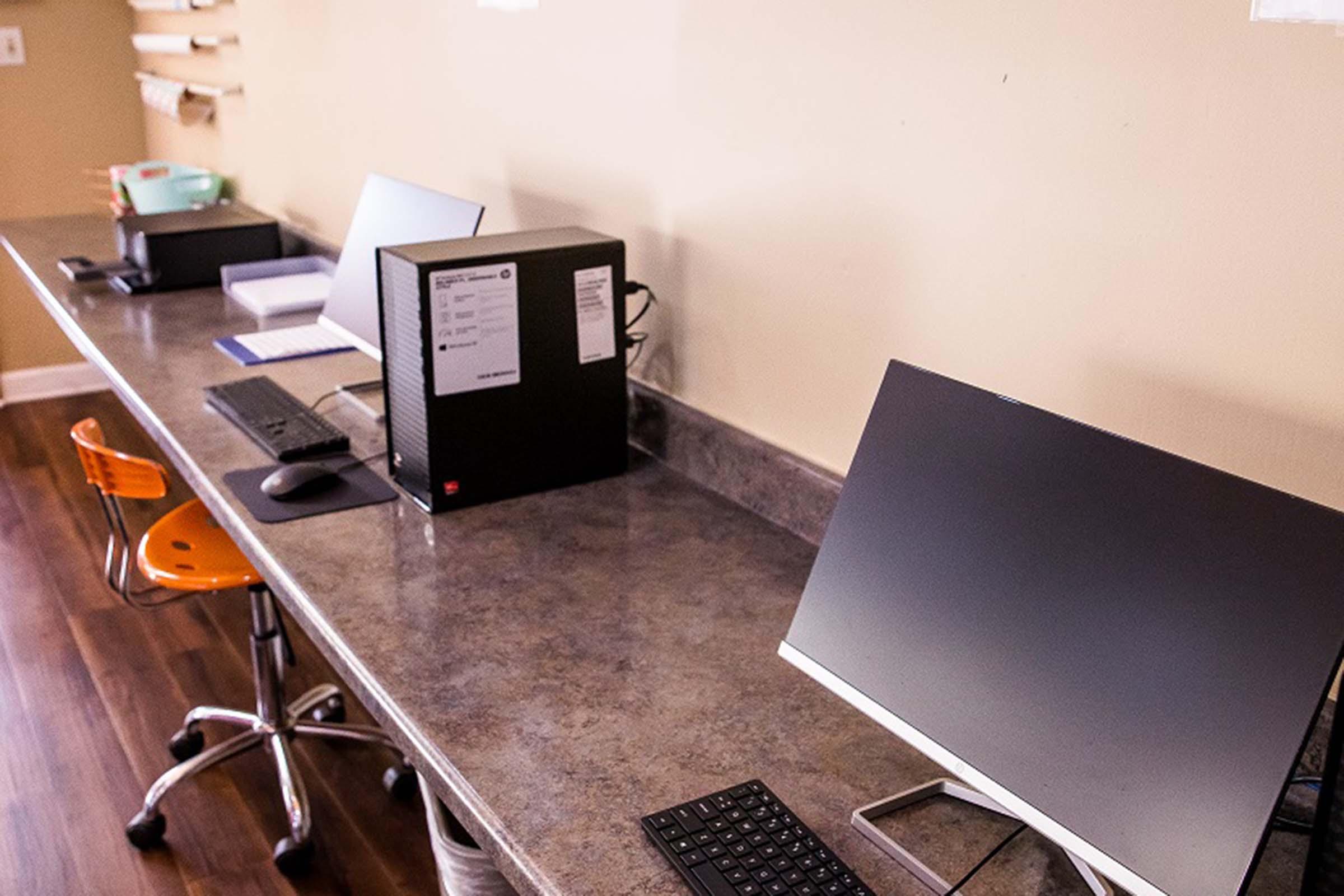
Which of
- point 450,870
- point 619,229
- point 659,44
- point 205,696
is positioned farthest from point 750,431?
point 205,696

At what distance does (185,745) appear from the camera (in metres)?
2.56

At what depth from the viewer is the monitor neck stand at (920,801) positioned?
41.3 inches

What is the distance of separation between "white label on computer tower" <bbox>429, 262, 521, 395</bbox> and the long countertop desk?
19 cm

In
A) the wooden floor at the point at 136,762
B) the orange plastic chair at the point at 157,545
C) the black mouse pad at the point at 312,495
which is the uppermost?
the black mouse pad at the point at 312,495

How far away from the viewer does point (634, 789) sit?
3.88ft

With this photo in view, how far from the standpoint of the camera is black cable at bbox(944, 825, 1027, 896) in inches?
A: 41.6

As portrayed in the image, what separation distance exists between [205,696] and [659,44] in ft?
5.92

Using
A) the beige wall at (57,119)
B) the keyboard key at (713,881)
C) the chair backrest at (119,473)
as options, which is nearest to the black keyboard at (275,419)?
the chair backrest at (119,473)

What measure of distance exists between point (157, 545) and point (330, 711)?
21.7 inches

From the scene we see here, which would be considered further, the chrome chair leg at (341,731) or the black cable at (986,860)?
the chrome chair leg at (341,731)

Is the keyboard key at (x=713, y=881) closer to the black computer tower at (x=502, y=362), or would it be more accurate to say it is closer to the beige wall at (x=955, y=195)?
the beige wall at (x=955, y=195)

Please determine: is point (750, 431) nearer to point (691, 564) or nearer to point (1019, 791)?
point (691, 564)

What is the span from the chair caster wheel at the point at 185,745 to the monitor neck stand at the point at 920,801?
1834 mm

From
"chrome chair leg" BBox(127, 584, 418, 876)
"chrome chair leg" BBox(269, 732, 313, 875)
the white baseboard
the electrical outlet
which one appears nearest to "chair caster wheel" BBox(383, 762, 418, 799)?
"chrome chair leg" BBox(127, 584, 418, 876)
